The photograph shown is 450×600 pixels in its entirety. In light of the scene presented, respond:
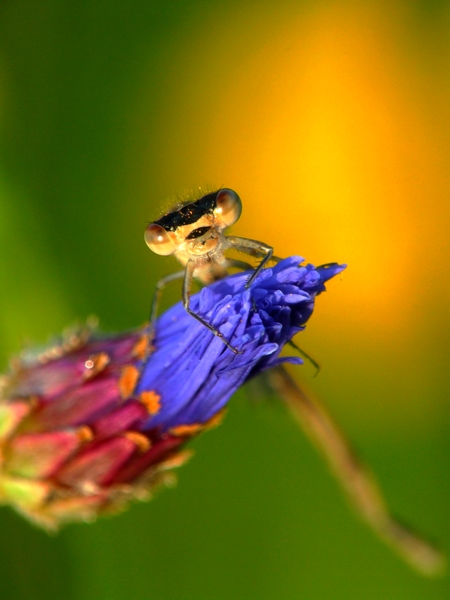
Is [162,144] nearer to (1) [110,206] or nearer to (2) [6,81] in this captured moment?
(1) [110,206]

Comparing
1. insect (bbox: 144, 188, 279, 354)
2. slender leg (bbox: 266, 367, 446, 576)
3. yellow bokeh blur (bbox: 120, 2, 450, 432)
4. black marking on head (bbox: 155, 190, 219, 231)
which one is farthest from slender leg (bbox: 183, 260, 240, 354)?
yellow bokeh blur (bbox: 120, 2, 450, 432)

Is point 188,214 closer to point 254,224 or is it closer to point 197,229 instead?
point 197,229

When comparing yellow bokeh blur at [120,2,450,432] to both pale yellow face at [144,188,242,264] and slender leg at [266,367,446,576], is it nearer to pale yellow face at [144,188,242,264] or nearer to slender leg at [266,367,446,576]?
slender leg at [266,367,446,576]

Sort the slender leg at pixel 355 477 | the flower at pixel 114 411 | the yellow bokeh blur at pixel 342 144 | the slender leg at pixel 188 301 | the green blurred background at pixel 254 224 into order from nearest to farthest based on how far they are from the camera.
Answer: the slender leg at pixel 188 301 < the flower at pixel 114 411 < the slender leg at pixel 355 477 < the green blurred background at pixel 254 224 < the yellow bokeh blur at pixel 342 144

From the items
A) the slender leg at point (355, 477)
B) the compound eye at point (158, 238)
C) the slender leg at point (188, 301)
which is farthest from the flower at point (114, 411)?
the slender leg at point (355, 477)

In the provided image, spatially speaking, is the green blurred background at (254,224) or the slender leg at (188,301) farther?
the green blurred background at (254,224)

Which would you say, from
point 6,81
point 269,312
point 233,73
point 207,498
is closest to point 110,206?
point 6,81

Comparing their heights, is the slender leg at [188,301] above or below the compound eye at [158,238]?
below

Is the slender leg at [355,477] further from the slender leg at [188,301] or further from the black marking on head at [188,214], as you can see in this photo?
the black marking on head at [188,214]
